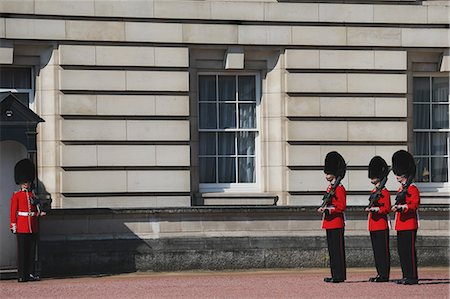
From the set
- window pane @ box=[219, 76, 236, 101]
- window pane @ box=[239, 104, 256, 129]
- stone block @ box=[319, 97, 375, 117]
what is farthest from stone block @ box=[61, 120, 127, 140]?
stone block @ box=[319, 97, 375, 117]

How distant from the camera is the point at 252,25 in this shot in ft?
69.3

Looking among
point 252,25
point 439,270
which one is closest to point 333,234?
point 439,270

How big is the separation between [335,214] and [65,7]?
5090 millimetres

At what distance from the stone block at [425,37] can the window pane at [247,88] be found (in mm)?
2394

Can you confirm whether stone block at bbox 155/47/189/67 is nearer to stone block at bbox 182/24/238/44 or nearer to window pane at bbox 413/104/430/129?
stone block at bbox 182/24/238/44

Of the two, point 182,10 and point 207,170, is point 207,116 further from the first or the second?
point 182,10

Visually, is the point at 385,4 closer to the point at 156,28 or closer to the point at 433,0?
the point at 433,0

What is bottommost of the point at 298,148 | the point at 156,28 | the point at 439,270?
the point at 439,270

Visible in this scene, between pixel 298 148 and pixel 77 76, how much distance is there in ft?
11.6

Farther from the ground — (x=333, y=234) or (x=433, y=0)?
(x=433, y=0)

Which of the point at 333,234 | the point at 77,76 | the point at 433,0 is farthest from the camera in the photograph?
the point at 433,0

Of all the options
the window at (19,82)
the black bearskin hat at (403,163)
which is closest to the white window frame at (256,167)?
the window at (19,82)

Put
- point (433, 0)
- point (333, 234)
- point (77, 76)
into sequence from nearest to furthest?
point (333, 234) < point (77, 76) < point (433, 0)

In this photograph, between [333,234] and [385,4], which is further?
[385,4]
